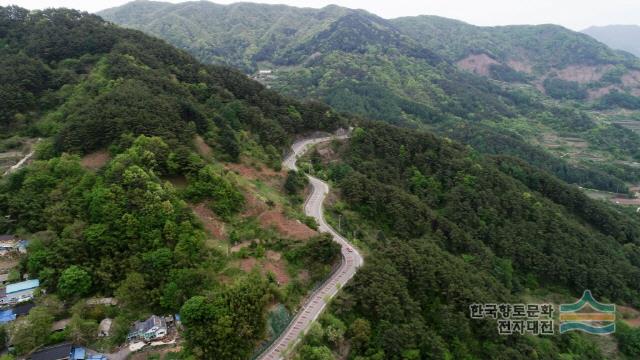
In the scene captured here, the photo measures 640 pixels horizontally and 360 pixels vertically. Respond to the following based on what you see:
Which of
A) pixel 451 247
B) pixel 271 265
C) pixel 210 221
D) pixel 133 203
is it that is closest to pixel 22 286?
pixel 133 203

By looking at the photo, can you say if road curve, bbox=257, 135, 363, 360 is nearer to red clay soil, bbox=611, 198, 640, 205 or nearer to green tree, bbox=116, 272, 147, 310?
green tree, bbox=116, 272, 147, 310

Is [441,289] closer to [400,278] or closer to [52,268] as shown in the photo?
[400,278]

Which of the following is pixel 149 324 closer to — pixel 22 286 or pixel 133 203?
pixel 22 286

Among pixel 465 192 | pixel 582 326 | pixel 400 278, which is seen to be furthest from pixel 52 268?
pixel 582 326

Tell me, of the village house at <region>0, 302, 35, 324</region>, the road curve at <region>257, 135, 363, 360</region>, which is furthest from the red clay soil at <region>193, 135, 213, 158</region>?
the village house at <region>0, 302, 35, 324</region>

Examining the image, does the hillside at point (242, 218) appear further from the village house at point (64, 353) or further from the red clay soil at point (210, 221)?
the village house at point (64, 353)

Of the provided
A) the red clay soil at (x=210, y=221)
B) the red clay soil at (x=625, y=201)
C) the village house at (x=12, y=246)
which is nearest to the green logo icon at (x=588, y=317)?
the red clay soil at (x=210, y=221)
